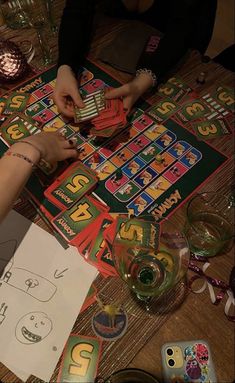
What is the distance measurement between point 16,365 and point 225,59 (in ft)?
4.32

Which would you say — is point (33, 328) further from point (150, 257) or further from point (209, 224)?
point (209, 224)

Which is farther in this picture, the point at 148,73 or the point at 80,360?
the point at 148,73

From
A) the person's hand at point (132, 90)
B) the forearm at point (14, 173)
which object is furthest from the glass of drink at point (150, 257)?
the person's hand at point (132, 90)

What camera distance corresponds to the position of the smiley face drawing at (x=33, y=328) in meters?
0.70

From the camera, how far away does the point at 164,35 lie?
117 centimetres

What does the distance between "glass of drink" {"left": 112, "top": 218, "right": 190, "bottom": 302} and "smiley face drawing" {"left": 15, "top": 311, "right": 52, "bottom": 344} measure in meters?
0.19

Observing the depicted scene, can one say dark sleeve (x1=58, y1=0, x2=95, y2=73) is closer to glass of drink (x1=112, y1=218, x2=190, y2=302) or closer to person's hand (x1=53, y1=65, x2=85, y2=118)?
person's hand (x1=53, y1=65, x2=85, y2=118)

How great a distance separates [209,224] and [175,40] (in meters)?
0.67

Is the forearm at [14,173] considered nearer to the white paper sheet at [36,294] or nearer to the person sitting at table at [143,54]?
the white paper sheet at [36,294]

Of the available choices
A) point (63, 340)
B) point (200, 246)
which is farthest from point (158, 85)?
point (63, 340)

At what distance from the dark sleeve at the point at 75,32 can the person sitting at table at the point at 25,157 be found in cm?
31

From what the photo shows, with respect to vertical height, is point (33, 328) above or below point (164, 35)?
below

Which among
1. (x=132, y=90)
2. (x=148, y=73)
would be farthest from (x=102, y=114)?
(x=148, y=73)

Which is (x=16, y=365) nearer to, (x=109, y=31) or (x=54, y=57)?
(x=54, y=57)
